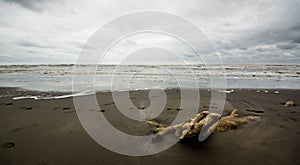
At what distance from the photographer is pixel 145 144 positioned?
4051 mm

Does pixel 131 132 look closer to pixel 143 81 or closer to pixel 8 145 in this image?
pixel 8 145

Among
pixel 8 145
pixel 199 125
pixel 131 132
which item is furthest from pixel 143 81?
pixel 8 145

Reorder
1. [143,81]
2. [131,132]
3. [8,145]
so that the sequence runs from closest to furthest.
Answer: [8,145], [131,132], [143,81]

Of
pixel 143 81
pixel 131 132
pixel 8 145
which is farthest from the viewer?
pixel 143 81

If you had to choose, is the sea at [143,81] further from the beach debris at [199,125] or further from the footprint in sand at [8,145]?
the beach debris at [199,125]

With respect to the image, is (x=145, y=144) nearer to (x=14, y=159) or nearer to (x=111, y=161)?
(x=111, y=161)

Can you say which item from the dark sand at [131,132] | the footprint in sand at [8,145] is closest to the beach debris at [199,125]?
the dark sand at [131,132]

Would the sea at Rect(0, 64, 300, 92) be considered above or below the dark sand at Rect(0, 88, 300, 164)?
above

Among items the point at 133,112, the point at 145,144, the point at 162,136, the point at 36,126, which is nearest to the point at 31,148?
the point at 36,126

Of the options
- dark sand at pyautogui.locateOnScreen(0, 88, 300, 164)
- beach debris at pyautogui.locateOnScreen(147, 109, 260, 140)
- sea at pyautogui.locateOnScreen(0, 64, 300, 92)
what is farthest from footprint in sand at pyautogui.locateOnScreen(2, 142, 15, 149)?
sea at pyautogui.locateOnScreen(0, 64, 300, 92)

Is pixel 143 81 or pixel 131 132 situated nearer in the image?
pixel 131 132

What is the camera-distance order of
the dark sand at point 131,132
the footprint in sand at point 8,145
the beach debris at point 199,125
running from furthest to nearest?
the beach debris at point 199,125 < the footprint in sand at point 8,145 < the dark sand at point 131,132

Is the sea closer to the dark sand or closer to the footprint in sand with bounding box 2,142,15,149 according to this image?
the dark sand

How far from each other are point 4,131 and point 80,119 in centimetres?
199
